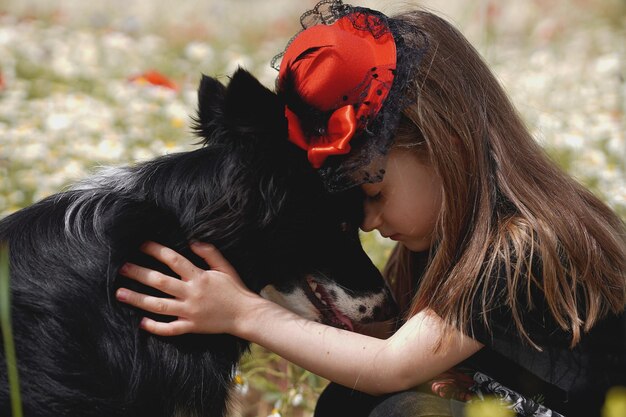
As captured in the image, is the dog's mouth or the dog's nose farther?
the dog's nose

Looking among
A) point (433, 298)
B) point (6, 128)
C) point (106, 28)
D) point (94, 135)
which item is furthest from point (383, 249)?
point (106, 28)

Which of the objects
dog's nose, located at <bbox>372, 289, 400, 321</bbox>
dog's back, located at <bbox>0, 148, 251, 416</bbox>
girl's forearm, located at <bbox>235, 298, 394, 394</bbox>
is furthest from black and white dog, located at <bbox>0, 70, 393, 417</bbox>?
dog's nose, located at <bbox>372, 289, 400, 321</bbox>

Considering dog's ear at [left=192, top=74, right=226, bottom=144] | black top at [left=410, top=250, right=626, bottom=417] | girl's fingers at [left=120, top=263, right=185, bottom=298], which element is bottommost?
black top at [left=410, top=250, right=626, bottom=417]

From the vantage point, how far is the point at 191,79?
548 centimetres

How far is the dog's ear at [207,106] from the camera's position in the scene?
2160mm

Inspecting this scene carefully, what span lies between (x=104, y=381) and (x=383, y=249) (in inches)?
65.8

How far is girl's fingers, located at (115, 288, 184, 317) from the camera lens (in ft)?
6.47

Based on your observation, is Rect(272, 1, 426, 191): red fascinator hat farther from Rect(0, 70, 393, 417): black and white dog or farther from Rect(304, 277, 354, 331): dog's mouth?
Rect(304, 277, 354, 331): dog's mouth

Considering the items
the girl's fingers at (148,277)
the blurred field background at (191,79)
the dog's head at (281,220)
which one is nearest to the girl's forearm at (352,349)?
the dog's head at (281,220)

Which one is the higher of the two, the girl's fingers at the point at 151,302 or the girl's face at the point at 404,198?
the girl's face at the point at 404,198

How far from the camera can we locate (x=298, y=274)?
221 centimetres

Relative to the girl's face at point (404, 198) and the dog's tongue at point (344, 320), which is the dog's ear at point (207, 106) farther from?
the dog's tongue at point (344, 320)

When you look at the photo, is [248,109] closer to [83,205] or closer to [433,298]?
[83,205]

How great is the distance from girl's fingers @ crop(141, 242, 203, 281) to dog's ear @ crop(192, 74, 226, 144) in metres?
0.36
